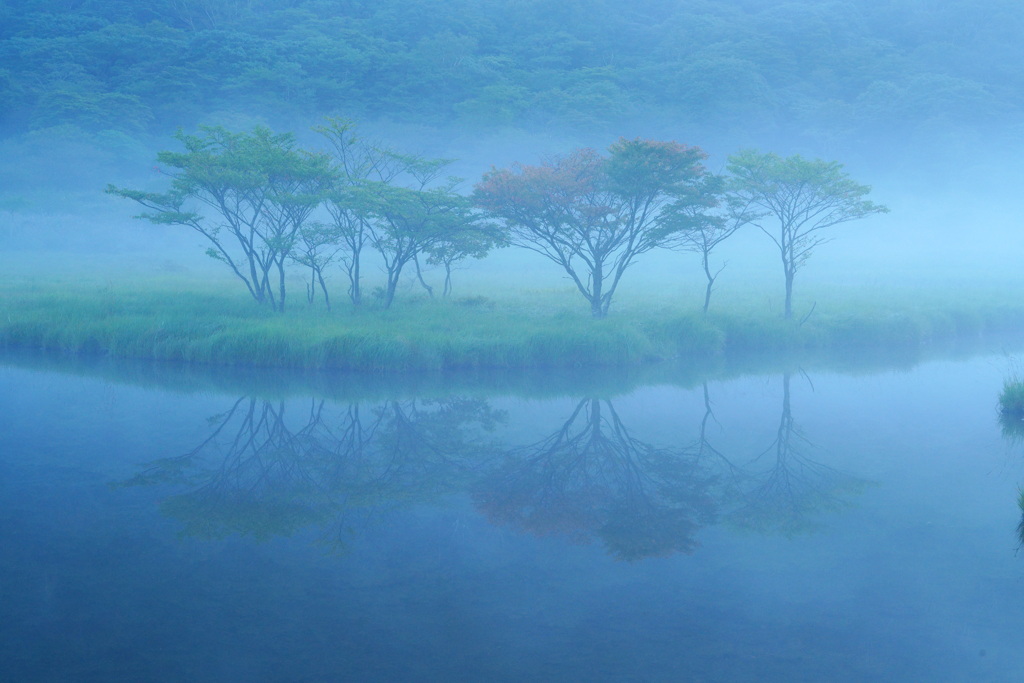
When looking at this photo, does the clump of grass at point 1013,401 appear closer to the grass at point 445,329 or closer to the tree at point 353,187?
the grass at point 445,329

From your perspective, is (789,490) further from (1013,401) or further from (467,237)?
(467,237)

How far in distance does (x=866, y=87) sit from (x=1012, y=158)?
9224 mm

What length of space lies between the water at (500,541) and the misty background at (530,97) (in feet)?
75.6

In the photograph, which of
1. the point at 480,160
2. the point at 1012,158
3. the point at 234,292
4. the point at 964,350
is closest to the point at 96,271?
the point at 234,292

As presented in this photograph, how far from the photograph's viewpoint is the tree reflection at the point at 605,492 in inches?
262

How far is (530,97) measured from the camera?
40.9m

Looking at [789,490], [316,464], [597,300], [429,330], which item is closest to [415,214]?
[429,330]

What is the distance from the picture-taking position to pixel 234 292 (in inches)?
785

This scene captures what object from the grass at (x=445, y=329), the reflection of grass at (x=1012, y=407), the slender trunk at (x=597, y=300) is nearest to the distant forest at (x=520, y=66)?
the grass at (x=445, y=329)

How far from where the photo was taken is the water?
4.62 metres

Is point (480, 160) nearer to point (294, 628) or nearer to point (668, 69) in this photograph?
point (668, 69)

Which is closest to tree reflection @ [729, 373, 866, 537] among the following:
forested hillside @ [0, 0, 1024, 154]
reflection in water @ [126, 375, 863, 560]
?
reflection in water @ [126, 375, 863, 560]

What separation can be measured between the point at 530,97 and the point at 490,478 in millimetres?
36080

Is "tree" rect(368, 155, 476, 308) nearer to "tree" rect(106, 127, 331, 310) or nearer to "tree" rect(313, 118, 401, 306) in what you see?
"tree" rect(313, 118, 401, 306)
